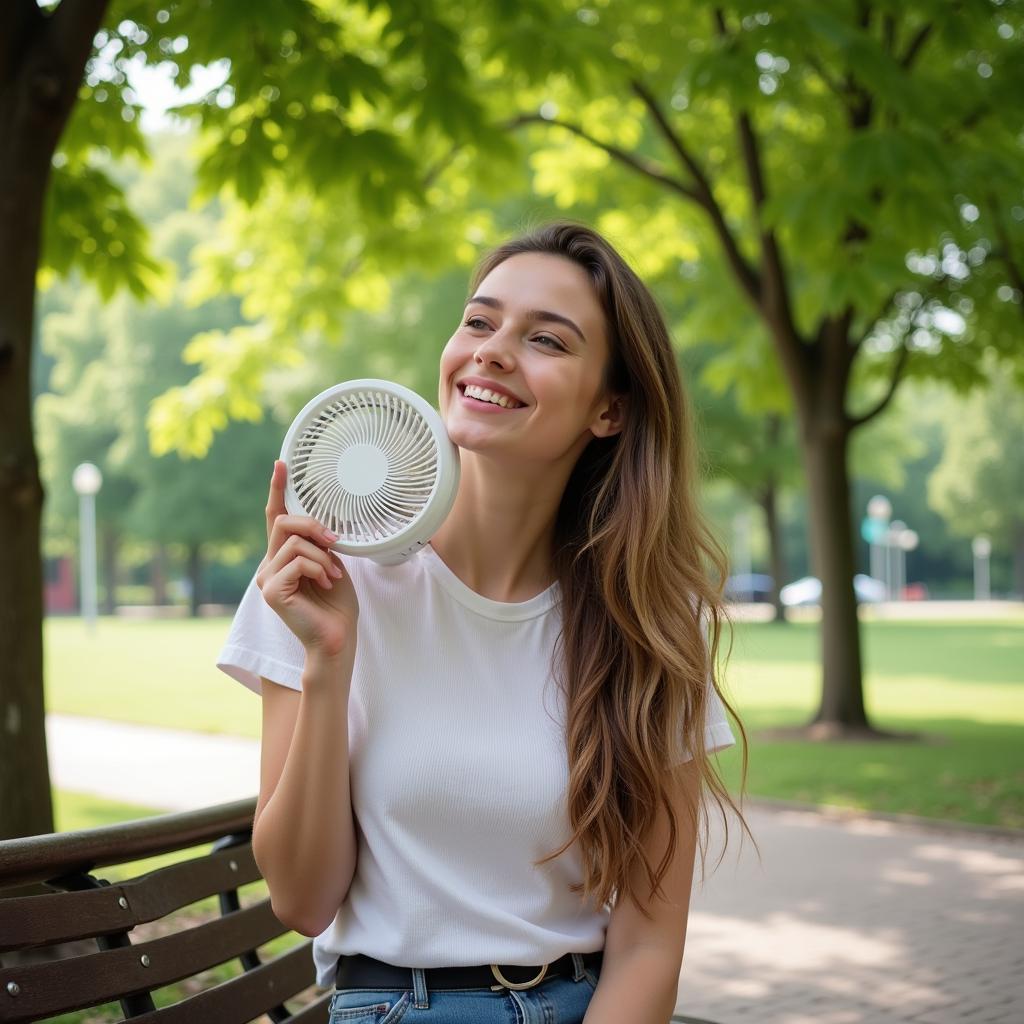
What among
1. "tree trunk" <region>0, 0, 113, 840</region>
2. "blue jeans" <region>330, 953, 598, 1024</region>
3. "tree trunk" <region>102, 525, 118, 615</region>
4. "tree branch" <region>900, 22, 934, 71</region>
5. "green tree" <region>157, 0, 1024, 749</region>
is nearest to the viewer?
"blue jeans" <region>330, 953, 598, 1024</region>

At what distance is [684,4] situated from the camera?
953 centimetres

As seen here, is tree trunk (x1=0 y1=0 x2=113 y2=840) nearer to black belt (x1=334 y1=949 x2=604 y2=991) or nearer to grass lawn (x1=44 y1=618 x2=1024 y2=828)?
grass lawn (x1=44 y1=618 x2=1024 y2=828)

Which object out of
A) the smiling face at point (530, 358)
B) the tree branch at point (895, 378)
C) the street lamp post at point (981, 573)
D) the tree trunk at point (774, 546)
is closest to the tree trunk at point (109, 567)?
the tree trunk at point (774, 546)

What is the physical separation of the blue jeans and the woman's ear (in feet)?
3.34

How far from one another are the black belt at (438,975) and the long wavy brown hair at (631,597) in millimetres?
177

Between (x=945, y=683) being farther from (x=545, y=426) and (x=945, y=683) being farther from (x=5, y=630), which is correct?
(x=545, y=426)

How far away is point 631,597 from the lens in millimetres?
2508

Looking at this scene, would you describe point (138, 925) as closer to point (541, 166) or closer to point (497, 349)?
point (497, 349)

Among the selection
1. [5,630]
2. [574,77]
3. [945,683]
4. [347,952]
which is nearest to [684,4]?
[574,77]

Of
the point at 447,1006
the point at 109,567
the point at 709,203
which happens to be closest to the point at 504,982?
the point at 447,1006

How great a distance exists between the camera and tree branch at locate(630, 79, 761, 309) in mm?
11305

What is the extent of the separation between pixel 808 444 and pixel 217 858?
10167mm

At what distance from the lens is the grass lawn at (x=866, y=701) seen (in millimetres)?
9531

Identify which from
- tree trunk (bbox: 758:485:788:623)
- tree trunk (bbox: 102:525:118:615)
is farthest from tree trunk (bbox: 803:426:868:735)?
tree trunk (bbox: 102:525:118:615)
